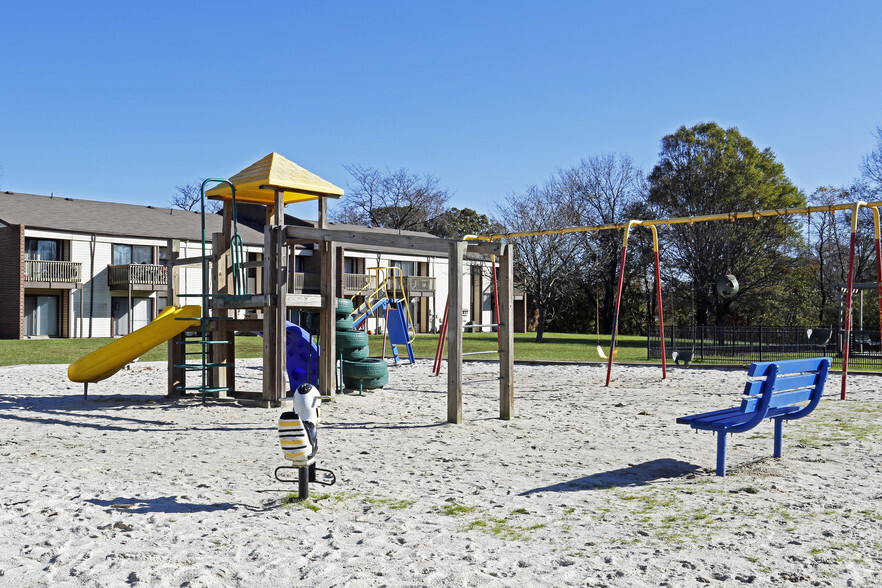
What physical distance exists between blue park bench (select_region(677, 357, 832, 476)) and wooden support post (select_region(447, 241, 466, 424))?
3338 mm

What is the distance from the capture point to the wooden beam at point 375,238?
1016 cm

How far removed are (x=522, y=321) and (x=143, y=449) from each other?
5205cm

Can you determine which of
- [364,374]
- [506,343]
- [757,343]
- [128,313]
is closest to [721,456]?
[506,343]

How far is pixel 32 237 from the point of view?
4003cm

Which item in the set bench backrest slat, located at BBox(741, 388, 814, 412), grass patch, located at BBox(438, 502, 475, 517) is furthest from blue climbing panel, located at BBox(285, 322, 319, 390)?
bench backrest slat, located at BBox(741, 388, 814, 412)

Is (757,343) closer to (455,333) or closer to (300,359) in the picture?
(300,359)

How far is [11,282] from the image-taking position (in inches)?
1550

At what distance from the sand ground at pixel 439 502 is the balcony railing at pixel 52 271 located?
31998 millimetres

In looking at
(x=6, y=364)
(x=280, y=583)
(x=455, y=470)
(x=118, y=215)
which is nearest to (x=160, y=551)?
(x=280, y=583)

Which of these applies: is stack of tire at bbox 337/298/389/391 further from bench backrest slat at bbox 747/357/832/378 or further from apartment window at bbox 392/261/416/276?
apartment window at bbox 392/261/416/276

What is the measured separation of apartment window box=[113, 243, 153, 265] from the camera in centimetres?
4338

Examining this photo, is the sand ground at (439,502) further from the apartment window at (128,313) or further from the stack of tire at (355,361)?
the apartment window at (128,313)

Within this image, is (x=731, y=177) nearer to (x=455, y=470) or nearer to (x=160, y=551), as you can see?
(x=455, y=470)

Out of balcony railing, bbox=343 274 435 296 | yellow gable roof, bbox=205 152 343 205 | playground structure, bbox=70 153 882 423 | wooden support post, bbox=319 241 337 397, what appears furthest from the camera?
balcony railing, bbox=343 274 435 296
